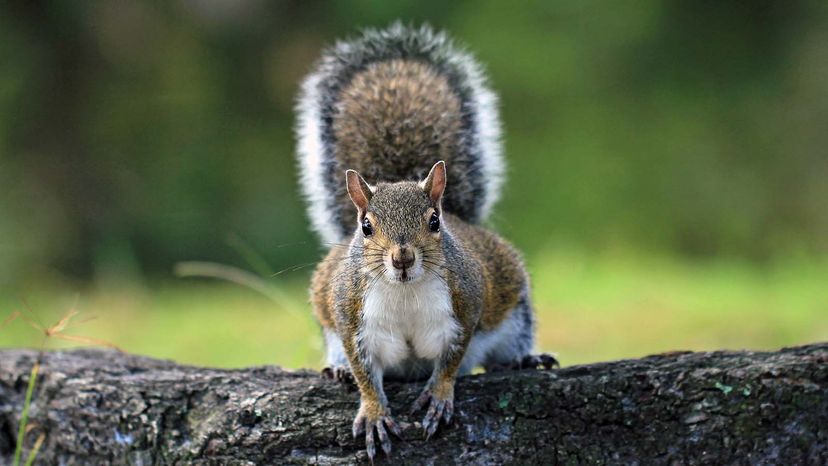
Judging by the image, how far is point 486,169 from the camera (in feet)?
10.2

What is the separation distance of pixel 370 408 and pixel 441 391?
15 cm

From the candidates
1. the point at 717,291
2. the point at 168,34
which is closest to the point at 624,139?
the point at 717,291

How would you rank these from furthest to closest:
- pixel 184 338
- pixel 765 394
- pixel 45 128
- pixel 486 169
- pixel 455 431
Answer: pixel 45 128, pixel 184 338, pixel 486 169, pixel 455 431, pixel 765 394

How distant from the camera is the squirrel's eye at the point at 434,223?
231 centimetres

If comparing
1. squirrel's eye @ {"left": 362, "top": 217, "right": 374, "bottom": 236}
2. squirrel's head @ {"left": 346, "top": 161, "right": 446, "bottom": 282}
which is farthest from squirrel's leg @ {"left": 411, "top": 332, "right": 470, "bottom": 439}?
squirrel's eye @ {"left": 362, "top": 217, "right": 374, "bottom": 236}

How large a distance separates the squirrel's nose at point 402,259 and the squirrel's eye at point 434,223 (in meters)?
0.13

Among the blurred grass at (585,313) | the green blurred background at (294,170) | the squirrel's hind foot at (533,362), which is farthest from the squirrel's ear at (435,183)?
the green blurred background at (294,170)

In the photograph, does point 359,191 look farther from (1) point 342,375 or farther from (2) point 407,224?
(1) point 342,375

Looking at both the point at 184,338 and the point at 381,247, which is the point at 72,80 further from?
the point at 381,247

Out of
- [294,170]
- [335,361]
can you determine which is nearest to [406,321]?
[335,361]

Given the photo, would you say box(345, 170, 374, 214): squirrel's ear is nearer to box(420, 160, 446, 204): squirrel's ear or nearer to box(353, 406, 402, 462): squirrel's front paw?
box(420, 160, 446, 204): squirrel's ear

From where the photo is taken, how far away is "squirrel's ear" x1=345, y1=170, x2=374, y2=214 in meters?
2.35

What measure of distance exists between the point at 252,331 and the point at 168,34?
3.43 metres

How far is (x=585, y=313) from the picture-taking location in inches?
188
